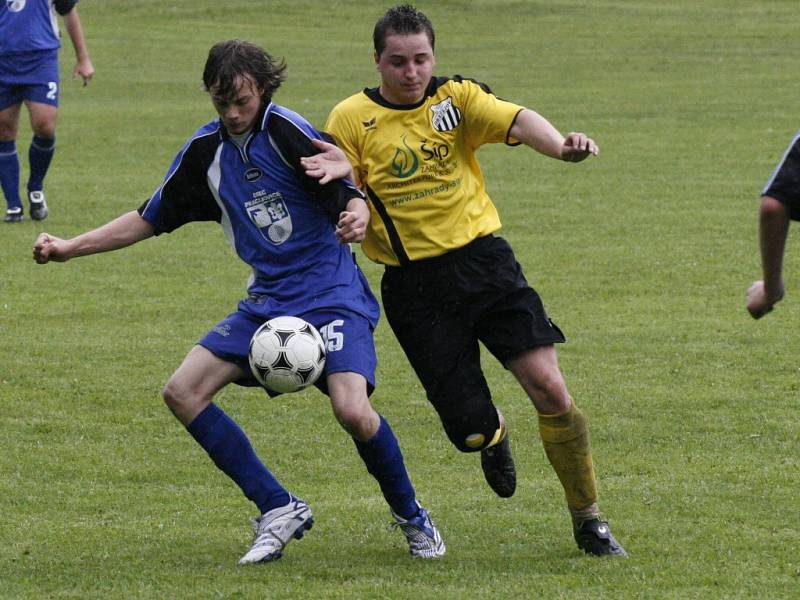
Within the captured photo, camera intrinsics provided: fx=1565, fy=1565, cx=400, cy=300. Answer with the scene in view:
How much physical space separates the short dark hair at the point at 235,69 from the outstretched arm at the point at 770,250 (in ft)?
6.49

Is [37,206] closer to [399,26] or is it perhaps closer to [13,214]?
[13,214]

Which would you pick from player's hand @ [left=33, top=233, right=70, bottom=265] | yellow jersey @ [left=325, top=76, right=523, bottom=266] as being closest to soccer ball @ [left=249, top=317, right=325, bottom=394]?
yellow jersey @ [left=325, top=76, right=523, bottom=266]

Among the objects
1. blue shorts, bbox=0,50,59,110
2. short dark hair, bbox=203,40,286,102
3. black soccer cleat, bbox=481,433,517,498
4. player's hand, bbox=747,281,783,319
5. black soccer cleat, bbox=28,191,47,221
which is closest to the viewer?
player's hand, bbox=747,281,783,319

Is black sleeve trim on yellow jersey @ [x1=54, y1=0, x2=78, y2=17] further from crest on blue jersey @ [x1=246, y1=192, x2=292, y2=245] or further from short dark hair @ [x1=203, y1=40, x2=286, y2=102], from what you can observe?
crest on blue jersey @ [x1=246, y1=192, x2=292, y2=245]

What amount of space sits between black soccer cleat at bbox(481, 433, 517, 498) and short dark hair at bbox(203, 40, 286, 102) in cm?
168

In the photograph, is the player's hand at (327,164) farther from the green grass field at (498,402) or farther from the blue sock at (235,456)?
the green grass field at (498,402)

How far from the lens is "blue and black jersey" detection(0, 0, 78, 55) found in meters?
13.0

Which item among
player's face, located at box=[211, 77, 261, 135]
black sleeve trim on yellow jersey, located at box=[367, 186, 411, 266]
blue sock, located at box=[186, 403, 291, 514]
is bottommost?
blue sock, located at box=[186, 403, 291, 514]

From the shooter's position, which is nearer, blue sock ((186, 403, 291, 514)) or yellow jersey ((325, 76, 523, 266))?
blue sock ((186, 403, 291, 514))

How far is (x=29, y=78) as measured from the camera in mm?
13055

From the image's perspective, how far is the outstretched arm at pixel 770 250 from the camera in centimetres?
459

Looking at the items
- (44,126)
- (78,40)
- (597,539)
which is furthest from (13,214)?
(597,539)

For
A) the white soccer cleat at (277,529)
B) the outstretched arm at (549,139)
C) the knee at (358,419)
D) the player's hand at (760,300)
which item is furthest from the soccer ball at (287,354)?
the player's hand at (760,300)

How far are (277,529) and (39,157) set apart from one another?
8489mm
